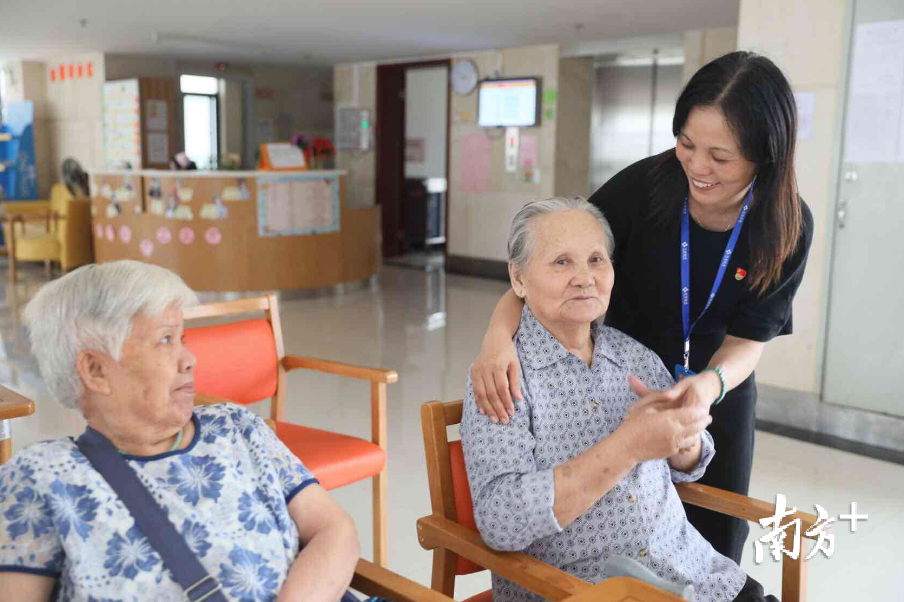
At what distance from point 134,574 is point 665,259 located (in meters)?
1.24

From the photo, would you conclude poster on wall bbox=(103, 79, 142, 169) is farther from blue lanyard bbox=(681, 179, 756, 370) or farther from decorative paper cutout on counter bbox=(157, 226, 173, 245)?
blue lanyard bbox=(681, 179, 756, 370)

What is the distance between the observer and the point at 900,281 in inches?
156

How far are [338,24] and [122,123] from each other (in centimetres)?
448

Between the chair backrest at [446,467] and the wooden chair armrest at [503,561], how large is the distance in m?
0.05

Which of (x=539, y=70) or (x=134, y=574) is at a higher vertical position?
(x=539, y=70)

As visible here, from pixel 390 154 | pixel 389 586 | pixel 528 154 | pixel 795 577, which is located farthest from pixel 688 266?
pixel 390 154

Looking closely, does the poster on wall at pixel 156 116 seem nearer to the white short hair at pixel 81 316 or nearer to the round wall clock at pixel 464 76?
the round wall clock at pixel 464 76

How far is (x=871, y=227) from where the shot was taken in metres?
4.03

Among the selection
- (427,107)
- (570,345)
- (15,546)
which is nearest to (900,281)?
(570,345)

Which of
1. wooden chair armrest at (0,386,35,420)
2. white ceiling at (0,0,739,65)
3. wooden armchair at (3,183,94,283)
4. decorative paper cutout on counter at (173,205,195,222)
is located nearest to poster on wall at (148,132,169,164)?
white ceiling at (0,0,739,65)

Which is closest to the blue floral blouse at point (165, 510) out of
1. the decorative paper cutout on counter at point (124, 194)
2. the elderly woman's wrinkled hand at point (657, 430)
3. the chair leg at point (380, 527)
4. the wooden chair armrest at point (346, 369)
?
the elderly woman's wrinkled hand at point (657, 430)

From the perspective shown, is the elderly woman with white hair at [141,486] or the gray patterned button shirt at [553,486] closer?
the elderly woman with white hair at [141,486]

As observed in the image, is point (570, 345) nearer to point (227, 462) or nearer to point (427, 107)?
point (227, 462)

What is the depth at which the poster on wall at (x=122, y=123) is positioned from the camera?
10.6 metres
